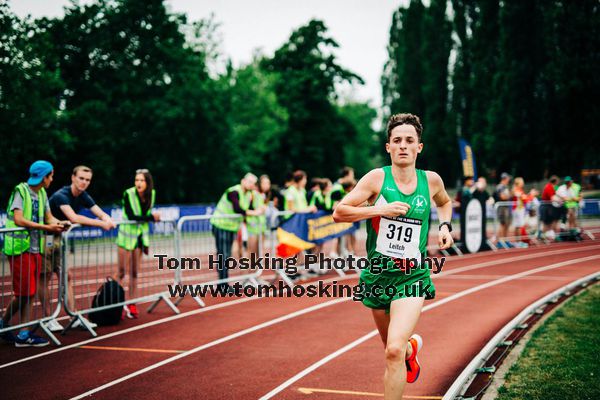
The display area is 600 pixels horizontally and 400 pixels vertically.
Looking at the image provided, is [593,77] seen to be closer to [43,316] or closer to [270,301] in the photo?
[270,301]

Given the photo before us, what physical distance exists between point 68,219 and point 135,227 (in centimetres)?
113

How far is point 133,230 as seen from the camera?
28.9 ft

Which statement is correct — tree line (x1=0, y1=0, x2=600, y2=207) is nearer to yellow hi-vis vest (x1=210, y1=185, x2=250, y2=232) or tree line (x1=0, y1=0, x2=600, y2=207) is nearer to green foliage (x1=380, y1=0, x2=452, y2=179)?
green foliage (x1=380, y1=0, x2=452, y2=179)

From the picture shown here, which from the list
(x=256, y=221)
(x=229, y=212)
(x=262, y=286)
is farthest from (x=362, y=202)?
Answer: (x=262, y=286)

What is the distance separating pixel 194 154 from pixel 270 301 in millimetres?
31266

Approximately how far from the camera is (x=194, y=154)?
4041 cm

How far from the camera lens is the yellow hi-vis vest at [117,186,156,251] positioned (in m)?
8.75

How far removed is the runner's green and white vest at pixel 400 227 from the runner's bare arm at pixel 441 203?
5.4 inches

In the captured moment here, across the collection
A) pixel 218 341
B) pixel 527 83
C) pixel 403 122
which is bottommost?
pixel 218 341

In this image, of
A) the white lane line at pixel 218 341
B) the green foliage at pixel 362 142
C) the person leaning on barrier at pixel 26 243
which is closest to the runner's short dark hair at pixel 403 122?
the white lane line at pixel 218 341

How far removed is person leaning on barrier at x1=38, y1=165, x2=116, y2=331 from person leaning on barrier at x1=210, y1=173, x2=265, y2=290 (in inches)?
108

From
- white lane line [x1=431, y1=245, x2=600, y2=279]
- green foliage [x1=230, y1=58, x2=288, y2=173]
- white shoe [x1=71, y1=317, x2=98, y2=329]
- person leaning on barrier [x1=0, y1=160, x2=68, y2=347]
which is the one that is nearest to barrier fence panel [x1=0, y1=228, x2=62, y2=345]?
person leaning on barrier [x1=0, y1=160, x2=68, y2=347]

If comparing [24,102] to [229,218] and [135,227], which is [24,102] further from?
[135,227]

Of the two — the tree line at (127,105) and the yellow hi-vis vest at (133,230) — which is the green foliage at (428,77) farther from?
the yellow hi-vis vest at (133,230)
